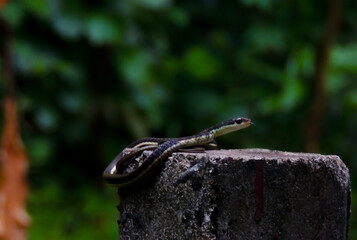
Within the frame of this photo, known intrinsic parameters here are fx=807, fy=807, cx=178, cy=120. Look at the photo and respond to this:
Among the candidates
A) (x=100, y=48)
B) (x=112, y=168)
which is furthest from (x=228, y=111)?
(x=112, y=168)

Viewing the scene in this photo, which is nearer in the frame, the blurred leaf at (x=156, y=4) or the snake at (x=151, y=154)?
the snake at (x=151, y=154)

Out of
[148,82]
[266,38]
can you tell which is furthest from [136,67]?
[266,38]

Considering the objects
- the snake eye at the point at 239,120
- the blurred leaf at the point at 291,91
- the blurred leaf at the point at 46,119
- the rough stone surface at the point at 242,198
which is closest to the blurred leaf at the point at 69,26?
the blurred leaf at the point at 46,119

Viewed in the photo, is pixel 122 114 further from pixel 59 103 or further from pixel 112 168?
pixel 112 168

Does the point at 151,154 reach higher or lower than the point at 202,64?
higher

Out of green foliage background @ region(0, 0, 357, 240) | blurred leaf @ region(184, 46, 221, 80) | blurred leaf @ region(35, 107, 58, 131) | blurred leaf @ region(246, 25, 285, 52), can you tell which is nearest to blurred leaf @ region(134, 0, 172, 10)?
green foliage background @ region(0, 0, 357, 240)

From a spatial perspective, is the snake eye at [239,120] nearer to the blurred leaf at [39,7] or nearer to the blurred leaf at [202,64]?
the blurred leaf at [202,64]

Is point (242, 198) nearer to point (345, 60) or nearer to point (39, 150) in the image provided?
point (345, 60)
